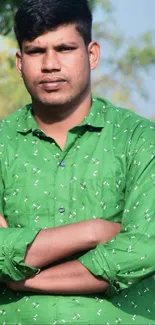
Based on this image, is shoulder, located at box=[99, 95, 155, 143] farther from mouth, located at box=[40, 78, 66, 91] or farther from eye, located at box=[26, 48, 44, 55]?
eye, located at box=[26, 48, 44, 55]

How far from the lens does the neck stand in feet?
14.9

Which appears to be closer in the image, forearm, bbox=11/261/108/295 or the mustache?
forearm, bbox=11/261/108/295

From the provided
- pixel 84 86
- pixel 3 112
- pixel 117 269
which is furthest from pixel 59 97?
pixel 3 112

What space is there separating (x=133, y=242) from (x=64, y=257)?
28cm

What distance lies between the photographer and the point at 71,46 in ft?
14.7

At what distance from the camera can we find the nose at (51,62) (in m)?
4.41

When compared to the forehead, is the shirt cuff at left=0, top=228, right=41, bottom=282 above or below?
below

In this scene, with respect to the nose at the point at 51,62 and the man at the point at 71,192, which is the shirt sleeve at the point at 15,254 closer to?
the man at the point at 71,192

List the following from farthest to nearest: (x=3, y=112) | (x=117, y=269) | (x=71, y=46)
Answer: (x=3, y=112), (x=71, y=46), (x=117, y=269)

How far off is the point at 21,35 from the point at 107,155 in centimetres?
63

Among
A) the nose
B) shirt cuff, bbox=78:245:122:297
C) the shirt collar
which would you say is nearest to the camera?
shirt cuff, bbox=78:245:122:297

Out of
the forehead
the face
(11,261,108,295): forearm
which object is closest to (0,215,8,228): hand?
(11,261,108,295): forearm

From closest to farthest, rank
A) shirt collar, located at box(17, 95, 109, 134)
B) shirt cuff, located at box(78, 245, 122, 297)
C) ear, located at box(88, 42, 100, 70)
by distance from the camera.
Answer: shirt cuff, located at box(78, 245, 122, 297) → shirt collar, located at box(17, 95, 109, 134) → ear, located at box(88, 42, 100, 70)

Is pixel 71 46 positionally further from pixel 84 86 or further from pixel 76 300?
pixel 76 300
